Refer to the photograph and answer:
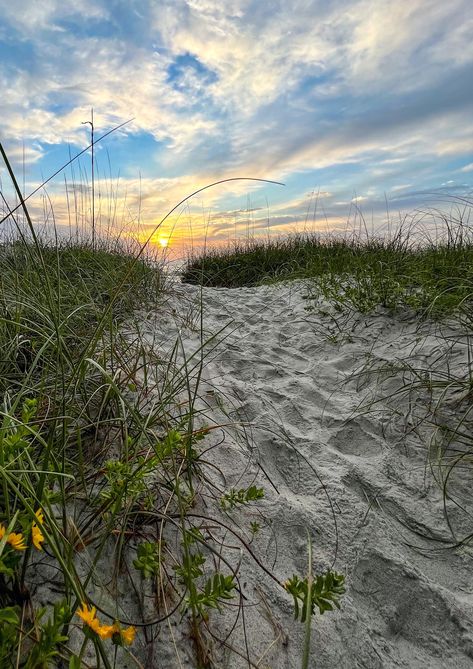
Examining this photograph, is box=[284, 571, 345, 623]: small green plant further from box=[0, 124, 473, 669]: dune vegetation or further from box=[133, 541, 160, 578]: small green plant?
box=[133, 541, 160, 578]: small green plant

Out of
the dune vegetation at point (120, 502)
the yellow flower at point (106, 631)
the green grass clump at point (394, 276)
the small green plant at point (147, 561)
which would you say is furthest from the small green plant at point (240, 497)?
the green grass clump at point (394, 276)

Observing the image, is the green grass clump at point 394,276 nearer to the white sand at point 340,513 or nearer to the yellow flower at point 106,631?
the white sand at point 340,513

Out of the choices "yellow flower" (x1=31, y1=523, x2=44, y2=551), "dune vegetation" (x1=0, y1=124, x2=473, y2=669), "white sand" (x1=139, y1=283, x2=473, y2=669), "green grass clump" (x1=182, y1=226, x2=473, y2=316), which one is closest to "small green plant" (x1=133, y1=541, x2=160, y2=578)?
"dune vegetation" (x1=0, y1=124, x2=473, y2=669)

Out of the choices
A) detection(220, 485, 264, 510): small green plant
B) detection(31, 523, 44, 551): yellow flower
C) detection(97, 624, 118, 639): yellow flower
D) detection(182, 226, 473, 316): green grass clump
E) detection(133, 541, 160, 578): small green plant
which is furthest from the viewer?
detection(182, 226, 473, 316): green grass clump

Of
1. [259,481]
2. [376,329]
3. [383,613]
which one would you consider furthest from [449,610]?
[376,329]

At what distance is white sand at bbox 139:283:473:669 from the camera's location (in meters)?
1.13

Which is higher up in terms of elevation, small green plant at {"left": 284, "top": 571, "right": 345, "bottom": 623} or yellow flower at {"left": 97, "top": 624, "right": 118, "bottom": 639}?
yellow flower at {"left": 97, "top": 624, "right": 118, "bottom": 639}

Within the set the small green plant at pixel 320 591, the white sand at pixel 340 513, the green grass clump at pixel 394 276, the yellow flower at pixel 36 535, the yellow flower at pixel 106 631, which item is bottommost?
the white sand at pixel 340 513

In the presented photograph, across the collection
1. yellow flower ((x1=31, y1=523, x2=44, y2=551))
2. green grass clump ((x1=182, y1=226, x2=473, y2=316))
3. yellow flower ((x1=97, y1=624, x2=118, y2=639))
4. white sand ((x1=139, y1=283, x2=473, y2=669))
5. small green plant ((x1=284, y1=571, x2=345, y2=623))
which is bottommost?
white sand ((x1=139, y1=283, x2=473, y2=669))

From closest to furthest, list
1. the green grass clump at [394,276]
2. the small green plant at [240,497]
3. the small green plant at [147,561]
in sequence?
the small green plant at [147,561] → the small green plant at [240,497] → the green grass clump at [394,276]

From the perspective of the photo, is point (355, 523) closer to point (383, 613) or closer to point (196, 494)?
point (383, 613)

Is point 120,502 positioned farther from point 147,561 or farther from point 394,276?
point 394,276

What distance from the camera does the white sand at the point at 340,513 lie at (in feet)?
3.71

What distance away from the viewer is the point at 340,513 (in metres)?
1.54
